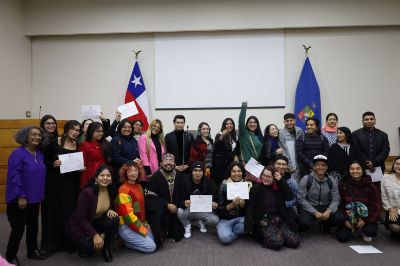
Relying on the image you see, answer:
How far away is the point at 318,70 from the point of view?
6336 mm

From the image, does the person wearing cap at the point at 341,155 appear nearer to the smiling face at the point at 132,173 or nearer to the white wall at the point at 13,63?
the smiling face at the point at 132,173

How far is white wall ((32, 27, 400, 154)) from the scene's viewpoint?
6.30 meters

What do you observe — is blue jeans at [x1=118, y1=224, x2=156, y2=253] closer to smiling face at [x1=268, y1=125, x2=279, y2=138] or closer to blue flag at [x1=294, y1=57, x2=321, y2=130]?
smiling face at [x1=268, y1=125, x2=279, y2=138]

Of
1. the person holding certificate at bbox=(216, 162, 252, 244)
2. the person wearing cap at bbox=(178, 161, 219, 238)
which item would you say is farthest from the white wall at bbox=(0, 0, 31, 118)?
the person holding certificate at bbox=(216, 162, 252, 244)

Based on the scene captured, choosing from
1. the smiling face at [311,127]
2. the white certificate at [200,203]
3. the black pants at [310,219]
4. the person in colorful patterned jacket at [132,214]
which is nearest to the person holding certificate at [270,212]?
the black pants at [310,219]

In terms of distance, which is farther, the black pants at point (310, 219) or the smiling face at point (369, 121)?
the smiling face at point (369, 121)

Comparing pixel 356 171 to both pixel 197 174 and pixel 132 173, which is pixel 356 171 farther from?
pixel 132 173

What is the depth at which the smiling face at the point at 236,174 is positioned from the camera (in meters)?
3.93

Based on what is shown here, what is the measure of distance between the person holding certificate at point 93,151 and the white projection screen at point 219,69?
2846 mm

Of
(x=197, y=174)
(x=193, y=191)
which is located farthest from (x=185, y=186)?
(x=197, y=174)

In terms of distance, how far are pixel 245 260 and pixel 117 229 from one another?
149cm

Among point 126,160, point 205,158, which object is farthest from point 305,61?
point 126,160

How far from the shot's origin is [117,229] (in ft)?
11.2

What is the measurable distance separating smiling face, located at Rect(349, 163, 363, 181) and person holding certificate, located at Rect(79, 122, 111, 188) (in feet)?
10.3
